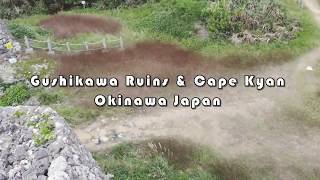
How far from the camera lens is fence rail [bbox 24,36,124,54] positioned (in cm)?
3123

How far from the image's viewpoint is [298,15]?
35312 millimetres

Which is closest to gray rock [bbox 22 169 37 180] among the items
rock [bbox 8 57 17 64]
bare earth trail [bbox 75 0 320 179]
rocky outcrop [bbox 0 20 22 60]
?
bare earth trail [bbox 75 0 320 179]

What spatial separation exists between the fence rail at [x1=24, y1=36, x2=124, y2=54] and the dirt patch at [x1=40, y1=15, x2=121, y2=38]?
197cm

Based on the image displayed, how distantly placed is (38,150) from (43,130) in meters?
0.78

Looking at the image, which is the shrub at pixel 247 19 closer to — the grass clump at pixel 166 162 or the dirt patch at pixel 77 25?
the dirt patch at pixel 77 25

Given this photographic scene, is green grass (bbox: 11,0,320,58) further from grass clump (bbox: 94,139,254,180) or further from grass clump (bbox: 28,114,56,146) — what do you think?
grass clump (bbox: 28,114,56,146)

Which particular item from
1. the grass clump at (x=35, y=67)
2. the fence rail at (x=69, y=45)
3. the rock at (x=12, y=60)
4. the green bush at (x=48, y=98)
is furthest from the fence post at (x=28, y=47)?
the green bush at (x=48, y=98)

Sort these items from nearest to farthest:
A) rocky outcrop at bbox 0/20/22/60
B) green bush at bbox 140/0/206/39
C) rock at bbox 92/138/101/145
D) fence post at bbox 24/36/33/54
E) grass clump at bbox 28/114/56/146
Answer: grass clump at bbox 28/114/56/146 < rock at bbox 92/138/101/145 < rocky outcrop at bbox 0/20/22/60 < fence post at bbox 24/36/33/54 < green bush at bbox 140/0/206/39

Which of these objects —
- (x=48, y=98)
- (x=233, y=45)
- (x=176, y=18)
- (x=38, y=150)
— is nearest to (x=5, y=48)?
(x=48, y=98)

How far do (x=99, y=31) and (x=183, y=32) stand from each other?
567 cm

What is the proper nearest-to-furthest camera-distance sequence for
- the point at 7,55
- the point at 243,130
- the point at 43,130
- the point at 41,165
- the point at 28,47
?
1. the point at 41,165
2. the point at 43,130
3. the point at 243,130
4. the point at 7,55
5. the point at 28,47

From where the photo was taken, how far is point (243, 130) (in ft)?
80.8

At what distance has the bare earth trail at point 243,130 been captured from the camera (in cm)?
2290

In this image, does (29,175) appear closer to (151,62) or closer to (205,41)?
(151,62)
